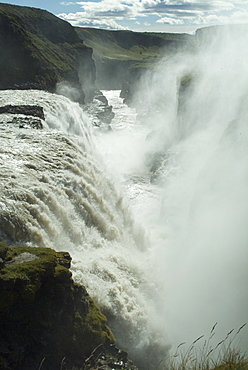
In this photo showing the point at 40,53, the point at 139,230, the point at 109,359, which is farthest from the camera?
the point at 40,53

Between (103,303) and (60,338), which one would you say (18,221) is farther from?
(60,338)

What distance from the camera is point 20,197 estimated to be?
10805 millimetres

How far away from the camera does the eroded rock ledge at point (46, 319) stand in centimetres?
637

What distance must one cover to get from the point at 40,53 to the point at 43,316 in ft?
137

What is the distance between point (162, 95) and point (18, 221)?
52960 millimetres

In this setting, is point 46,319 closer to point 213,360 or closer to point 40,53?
point 213,360

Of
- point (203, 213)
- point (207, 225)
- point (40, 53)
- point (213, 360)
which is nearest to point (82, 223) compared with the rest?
point (207, 225)

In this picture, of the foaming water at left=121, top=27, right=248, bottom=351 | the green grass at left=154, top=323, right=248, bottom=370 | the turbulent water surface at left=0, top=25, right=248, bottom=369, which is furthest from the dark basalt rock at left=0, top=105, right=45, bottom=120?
the green grass at left=154, top=323, right=248, bottom=370

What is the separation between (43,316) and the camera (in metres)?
6.92

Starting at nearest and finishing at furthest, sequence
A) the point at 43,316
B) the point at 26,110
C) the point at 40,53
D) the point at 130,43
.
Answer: the point at 43,316 → the point at 26,110 → the point at 40,53 → the point at 130,43

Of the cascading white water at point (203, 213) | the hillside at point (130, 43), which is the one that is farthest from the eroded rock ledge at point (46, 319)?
the hillside at point (130, 43)

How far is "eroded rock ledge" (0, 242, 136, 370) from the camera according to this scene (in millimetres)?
6367

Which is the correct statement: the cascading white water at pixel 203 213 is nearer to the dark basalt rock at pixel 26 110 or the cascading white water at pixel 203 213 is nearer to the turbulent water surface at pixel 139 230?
the turbulent water surface at pixel 139 230

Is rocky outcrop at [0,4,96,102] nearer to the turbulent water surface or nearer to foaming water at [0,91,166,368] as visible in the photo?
the turbulent water surface
